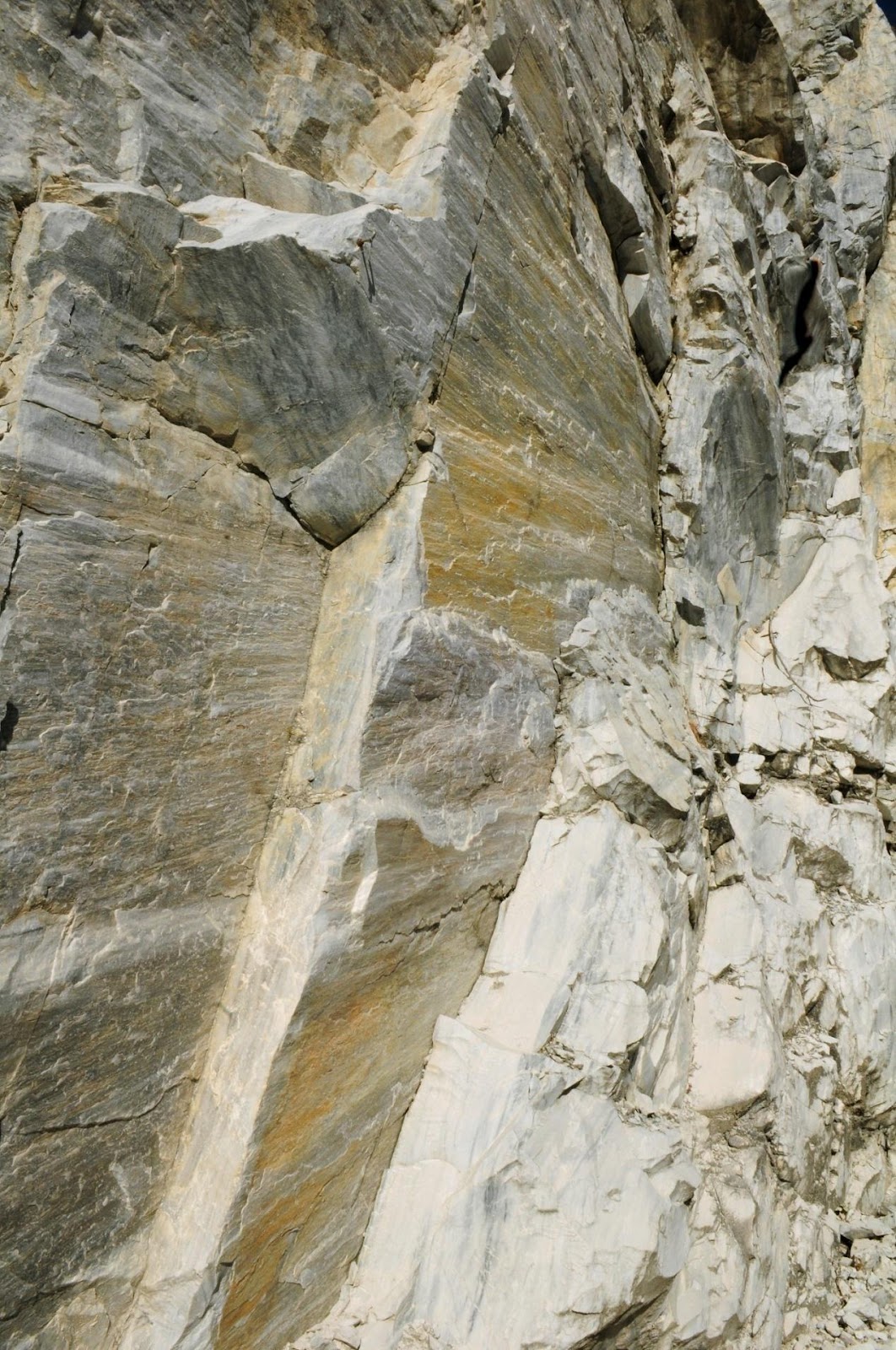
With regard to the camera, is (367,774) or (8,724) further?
(367,774)

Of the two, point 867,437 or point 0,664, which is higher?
point 867,437

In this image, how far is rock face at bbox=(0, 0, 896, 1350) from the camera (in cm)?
381

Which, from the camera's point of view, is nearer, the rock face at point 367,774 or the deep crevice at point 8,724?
the deep crevice at point 8,724

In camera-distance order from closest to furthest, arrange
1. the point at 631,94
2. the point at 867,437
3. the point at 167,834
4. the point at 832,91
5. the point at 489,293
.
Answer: the point at 167,834 → the point at 489,293 → the point at 631,94 → the point at 867,437 → the point at 832,91

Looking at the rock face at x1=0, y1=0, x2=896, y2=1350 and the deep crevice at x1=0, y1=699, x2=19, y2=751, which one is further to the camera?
the rock face at x1=0, y1=0, x2=896, y2=1350

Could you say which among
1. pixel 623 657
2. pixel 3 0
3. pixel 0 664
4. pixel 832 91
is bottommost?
pixel 0 664

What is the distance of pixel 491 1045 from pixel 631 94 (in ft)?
30.5

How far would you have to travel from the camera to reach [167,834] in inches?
162

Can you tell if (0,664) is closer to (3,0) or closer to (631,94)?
(3,0)

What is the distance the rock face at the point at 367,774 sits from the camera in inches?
150

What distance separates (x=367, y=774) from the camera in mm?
4605

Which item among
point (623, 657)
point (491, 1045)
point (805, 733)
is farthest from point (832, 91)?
point (491, 1045)

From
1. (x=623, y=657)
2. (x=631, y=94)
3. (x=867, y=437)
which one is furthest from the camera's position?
(x=867, y=437)

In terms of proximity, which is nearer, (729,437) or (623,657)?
(623,657)
